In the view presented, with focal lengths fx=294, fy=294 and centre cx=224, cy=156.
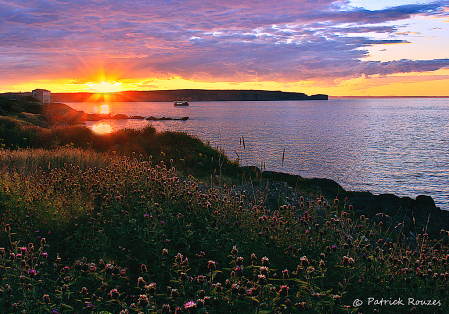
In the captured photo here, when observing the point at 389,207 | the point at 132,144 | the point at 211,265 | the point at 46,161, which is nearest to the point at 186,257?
the point at 211,265

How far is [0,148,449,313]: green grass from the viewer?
3.04 m

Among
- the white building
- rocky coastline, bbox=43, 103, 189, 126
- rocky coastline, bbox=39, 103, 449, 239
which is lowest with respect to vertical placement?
rocky coastline, bbox=39, 103, 449, 239

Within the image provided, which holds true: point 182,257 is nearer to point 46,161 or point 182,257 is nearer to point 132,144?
point 46,161

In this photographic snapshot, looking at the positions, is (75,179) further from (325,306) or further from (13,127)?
(13,127)

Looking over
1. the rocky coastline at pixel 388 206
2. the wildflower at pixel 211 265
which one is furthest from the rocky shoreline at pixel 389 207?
the wildflower at pixel 211 265

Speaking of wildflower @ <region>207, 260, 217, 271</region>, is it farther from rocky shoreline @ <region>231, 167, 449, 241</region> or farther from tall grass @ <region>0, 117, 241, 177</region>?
tall grass @ <region>0, 117, 241, 177</region>

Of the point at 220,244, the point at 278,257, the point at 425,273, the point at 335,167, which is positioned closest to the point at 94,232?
the point at 220,244

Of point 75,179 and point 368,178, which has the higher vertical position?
point 75,179

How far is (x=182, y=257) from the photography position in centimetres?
408

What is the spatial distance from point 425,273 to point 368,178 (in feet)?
75.0

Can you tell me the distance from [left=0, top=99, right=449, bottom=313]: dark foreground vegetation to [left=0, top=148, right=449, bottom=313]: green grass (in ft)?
0.07

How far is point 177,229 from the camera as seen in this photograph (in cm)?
505

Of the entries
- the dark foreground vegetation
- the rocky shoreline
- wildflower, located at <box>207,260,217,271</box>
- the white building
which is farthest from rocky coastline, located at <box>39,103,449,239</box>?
the white building

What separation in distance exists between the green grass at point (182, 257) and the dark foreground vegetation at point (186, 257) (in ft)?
0.07
